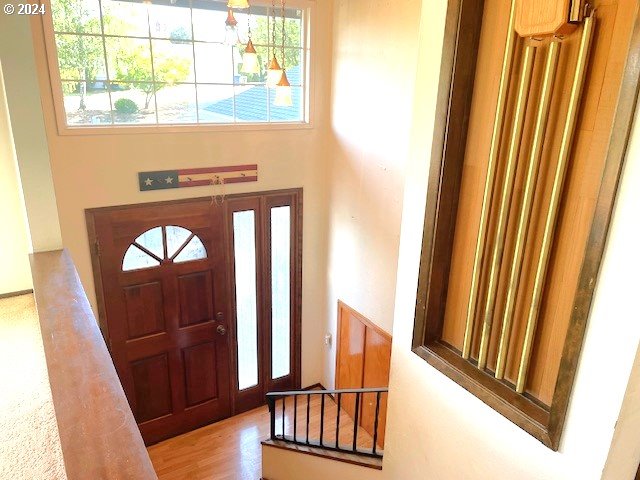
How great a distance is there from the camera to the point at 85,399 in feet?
4.02

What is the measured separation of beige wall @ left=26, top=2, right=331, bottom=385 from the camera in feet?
11.1

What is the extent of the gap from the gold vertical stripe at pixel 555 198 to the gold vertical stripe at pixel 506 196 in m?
0.13

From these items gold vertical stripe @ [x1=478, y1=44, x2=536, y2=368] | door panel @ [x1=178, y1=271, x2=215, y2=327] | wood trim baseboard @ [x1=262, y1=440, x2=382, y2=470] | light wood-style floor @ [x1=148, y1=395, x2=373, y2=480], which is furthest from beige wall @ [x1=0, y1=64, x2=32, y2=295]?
gold vertical stripe @ [x1=478, y1=44, x2=536, y2=368]

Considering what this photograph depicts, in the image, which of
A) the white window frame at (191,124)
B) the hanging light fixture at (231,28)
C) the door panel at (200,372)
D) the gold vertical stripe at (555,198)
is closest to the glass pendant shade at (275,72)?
the hanging light fixture at (231,28)

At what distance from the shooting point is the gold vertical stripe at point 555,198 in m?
1.19

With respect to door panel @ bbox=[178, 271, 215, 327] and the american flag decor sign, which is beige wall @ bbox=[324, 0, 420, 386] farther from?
door panel @ bbox=[178, 271, 215, 327]

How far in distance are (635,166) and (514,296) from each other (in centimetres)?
56

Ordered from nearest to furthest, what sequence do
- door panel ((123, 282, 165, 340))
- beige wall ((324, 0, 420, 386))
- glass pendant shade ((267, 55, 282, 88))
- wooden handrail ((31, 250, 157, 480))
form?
wooden handrail ((31, 250, 157, 480))
glass pendant shade ((267, 55, 282, 88))
beige wall ((324, 0, 420, 386))
door panel ((123, 282, 165, 340))

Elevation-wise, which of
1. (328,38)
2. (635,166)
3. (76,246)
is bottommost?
(76,246)

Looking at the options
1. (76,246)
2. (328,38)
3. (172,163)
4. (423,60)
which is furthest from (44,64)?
(423,60)

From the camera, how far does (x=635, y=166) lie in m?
1.06

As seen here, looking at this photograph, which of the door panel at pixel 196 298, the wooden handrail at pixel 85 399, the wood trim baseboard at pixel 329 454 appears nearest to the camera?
the wooden handrail at pixel 85 399

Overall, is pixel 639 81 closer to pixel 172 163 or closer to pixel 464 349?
pixel 464 349

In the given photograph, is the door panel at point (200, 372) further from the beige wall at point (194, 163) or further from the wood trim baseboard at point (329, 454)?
the wood trim baseboard at point (329, 454)
